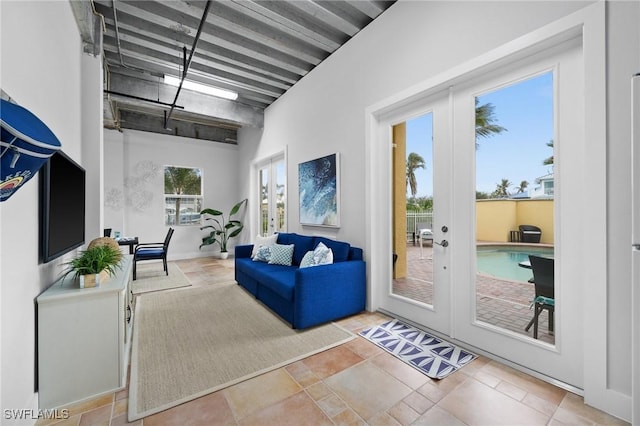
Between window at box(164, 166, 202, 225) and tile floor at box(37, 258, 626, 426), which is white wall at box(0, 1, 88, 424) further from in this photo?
window at box(164, 166, 202, 225)

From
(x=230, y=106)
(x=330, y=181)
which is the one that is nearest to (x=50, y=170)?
(x=330, y=181)

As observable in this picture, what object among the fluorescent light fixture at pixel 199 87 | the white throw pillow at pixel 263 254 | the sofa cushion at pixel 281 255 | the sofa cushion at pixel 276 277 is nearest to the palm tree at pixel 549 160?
the sofa cushion at pixel 276 277

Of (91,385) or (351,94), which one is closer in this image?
(91,385)

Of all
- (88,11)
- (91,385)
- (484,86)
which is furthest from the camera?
(88,11)

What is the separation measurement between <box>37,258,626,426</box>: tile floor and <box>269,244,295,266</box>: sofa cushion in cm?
177

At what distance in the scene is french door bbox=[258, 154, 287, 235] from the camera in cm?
531

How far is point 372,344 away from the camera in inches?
95.7

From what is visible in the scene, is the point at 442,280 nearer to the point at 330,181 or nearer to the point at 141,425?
the point at 330,181

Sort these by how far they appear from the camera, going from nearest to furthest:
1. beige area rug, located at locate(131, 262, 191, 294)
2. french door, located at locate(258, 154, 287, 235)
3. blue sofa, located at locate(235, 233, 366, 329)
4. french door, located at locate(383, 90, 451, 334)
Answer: french door, located at locate(383, 90, 451, 334) < blue sofa, located at locate(235, 233, 366, 329) < beige area rug, located at locate(131, 262, 191, 294) < french door, located at locate(258, 154, 287, 235)

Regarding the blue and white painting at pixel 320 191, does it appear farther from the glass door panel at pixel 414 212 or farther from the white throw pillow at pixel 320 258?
the glass door panel at pixel 414 212

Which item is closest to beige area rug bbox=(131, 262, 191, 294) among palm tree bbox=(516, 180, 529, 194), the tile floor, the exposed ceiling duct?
the tile floor

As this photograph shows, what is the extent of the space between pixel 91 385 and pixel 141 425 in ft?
1.77

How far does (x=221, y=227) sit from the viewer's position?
730cm

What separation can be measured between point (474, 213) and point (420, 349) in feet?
4.08
